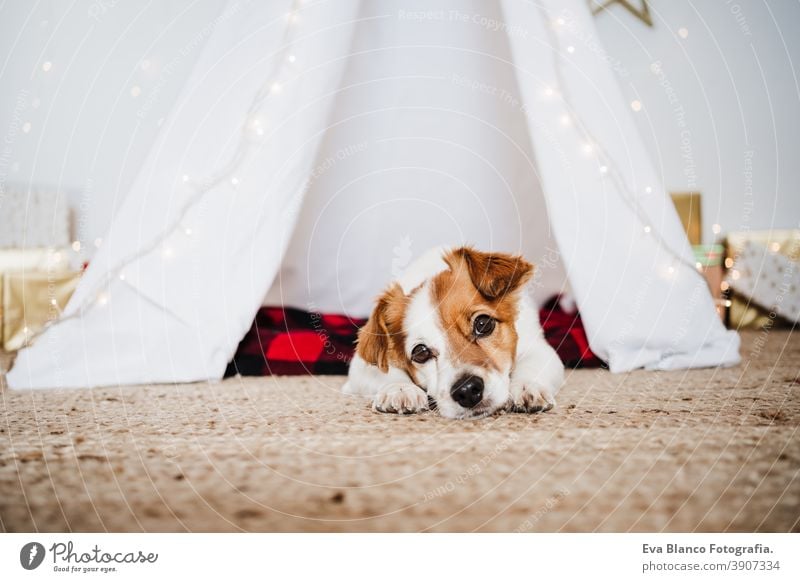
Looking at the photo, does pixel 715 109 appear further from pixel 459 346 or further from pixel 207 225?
pixel 207 225

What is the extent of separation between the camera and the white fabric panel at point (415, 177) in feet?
9.41

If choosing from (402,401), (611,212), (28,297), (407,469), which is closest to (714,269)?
(611,212)

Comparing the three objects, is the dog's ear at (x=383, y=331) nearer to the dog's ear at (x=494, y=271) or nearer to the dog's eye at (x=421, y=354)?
the dog's eye at (x=421, y=354)

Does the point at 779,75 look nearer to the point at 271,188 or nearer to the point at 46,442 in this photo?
the point at 271,188

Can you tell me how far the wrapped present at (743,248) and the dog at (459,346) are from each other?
2563mm

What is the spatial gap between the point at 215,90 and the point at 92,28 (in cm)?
185

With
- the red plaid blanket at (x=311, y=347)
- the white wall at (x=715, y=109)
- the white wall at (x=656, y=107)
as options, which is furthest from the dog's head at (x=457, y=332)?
the white wall at (x=715, y=109)

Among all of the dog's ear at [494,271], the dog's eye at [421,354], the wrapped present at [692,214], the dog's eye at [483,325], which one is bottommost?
the dog's eye at [421,354]

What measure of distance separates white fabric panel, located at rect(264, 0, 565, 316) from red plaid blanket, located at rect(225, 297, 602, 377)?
18.0 inches

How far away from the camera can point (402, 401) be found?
4.27 feet

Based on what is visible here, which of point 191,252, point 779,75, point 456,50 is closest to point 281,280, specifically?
point 191,252

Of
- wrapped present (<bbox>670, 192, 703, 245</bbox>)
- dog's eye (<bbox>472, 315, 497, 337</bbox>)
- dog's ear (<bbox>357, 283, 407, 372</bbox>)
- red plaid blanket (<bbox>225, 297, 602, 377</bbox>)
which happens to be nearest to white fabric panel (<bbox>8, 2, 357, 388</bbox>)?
red plaid blanket (<bbox>225, 297, 602, 377</bbox>)

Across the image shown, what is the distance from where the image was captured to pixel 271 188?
1.83 metres

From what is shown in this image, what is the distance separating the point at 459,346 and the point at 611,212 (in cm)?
91
